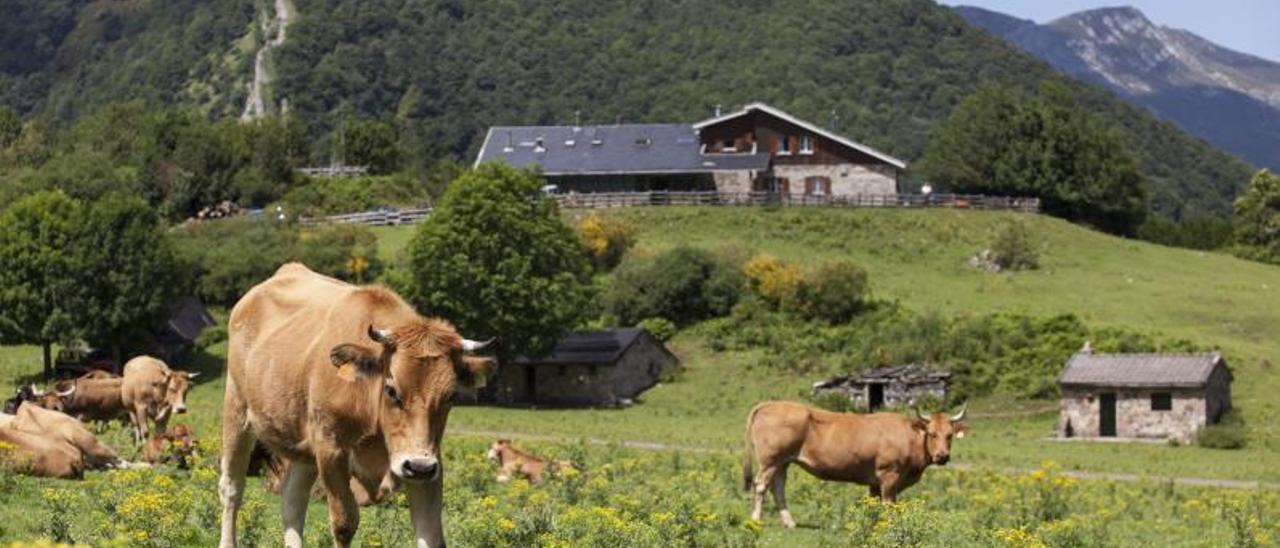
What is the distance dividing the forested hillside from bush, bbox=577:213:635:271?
269 feet

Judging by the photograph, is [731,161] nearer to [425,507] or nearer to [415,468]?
[425,507]

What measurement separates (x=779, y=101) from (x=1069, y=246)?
259 feet

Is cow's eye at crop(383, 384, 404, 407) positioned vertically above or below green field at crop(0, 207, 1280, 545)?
above

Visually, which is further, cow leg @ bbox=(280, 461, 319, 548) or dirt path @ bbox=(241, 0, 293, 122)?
dirt path @ bbox=(241, 0, 293, 122)

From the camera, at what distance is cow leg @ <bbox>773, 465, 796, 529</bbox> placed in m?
23.3

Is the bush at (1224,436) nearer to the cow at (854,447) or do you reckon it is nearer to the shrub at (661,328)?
the shrub at (661,328)

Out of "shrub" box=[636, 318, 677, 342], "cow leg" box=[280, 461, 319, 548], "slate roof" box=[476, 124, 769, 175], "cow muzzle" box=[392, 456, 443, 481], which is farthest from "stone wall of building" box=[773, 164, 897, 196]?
"cow muzzle" box=[392, 456, 443, 481]

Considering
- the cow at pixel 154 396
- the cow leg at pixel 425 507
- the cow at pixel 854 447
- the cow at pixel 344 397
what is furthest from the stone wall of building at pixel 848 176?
the cow leg at pixel 425 507

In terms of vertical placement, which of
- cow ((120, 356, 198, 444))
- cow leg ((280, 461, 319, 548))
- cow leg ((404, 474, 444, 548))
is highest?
cow leg ((404, 474, 444, 548))

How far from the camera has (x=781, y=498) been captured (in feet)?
79.0

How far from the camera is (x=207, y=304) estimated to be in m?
77.1

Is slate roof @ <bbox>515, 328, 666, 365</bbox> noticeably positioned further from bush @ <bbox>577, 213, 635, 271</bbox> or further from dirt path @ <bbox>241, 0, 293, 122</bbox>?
dirt path @ <bbox>241, 0, 293, 122</bbox>

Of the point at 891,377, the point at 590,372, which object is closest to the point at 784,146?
the point at 590,372

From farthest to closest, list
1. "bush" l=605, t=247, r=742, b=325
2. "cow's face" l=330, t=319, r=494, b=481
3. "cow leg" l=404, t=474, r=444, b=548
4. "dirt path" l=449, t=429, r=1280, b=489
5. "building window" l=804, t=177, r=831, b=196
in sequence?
"building window" l=804, t=177, r=831, b=196 < "bush" l=605, t=247, r=742, b=325 < "dirt path" l=449, t=429, r=1280, b=489 < "cow leg" l=404, t=474, r=444, b=548 < "cow's face" l=330, t=319, r=494, b=481
